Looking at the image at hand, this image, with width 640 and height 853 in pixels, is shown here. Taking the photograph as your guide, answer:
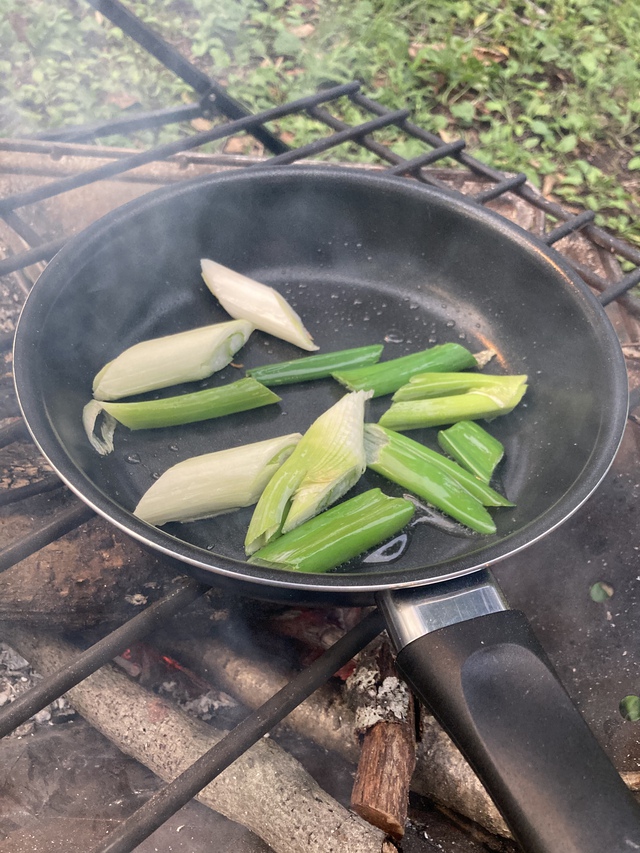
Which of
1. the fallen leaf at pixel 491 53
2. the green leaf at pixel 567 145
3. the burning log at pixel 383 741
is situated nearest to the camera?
the burning log at pixel 383 741

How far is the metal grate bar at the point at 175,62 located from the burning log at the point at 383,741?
5.21 ft

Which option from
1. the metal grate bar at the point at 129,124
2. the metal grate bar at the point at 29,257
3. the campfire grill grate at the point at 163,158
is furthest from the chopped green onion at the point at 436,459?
the metal grate bar at the point at 129,124

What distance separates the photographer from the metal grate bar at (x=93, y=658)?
42.0 inches

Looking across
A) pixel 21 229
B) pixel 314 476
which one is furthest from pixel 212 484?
pixel 21 229

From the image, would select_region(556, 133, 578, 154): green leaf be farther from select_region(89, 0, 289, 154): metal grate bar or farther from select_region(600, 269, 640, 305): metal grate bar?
select_region(600, 269, 640, 305): metal grate bar

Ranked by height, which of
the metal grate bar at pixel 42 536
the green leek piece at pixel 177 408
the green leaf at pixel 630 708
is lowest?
the green leaf at pixel 630 708

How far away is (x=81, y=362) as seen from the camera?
1.58 meters

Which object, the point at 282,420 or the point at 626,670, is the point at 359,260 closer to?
the point at 282,420

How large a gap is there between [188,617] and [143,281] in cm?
85

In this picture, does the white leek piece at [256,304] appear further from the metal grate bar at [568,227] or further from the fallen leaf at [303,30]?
the fallen leaf at [303,30]

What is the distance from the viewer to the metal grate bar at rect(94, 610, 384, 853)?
1.03m

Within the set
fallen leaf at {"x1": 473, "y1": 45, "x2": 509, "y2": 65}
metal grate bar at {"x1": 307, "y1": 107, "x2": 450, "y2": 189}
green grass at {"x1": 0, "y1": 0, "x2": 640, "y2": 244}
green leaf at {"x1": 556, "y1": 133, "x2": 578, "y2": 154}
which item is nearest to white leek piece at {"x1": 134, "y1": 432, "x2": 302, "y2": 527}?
metal grate bar at {"x1": 307, "y1": 107, "x2": 450, "y2": 189}

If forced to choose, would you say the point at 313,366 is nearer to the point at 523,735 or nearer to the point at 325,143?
the point at 325,143

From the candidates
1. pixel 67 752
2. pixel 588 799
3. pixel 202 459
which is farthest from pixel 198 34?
pixel 588 799
